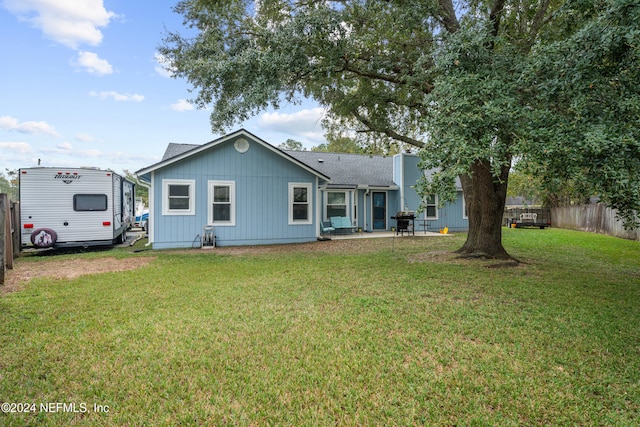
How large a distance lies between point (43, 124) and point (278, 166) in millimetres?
23471

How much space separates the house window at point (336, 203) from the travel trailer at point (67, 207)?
8808mm

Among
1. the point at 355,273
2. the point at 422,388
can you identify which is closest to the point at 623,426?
the point at 422,388

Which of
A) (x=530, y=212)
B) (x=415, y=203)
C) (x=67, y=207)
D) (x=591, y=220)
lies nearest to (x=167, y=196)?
(x=67, y=207)

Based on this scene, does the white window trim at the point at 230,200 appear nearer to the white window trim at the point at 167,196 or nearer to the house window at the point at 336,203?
the white window trim at the point at 167,196

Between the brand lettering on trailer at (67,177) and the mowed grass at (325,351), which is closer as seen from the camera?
the mowed grass at (325,351)

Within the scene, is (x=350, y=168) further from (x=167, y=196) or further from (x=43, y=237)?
(x=43, y=237)

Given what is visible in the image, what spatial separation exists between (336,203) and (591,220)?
14505 mm

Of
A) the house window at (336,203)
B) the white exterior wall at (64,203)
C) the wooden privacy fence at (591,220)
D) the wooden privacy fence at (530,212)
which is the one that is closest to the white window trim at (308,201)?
the house window at (336,203)

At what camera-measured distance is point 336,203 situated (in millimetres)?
15969

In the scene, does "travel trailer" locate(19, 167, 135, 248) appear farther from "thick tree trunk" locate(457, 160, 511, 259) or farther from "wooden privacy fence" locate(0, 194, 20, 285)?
"thick tree trunk" locate(457, 160, 511, 259)

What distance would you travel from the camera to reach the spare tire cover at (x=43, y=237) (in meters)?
9.73

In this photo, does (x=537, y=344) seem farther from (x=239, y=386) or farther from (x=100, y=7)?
(x=100, y=7)

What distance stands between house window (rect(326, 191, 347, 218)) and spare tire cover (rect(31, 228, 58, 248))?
1040cm

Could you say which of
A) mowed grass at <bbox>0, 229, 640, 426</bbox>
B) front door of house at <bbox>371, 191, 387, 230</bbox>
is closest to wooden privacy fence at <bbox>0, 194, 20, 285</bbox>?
mowed grass at <bbox>0, 229, 640, 426</bbox>
